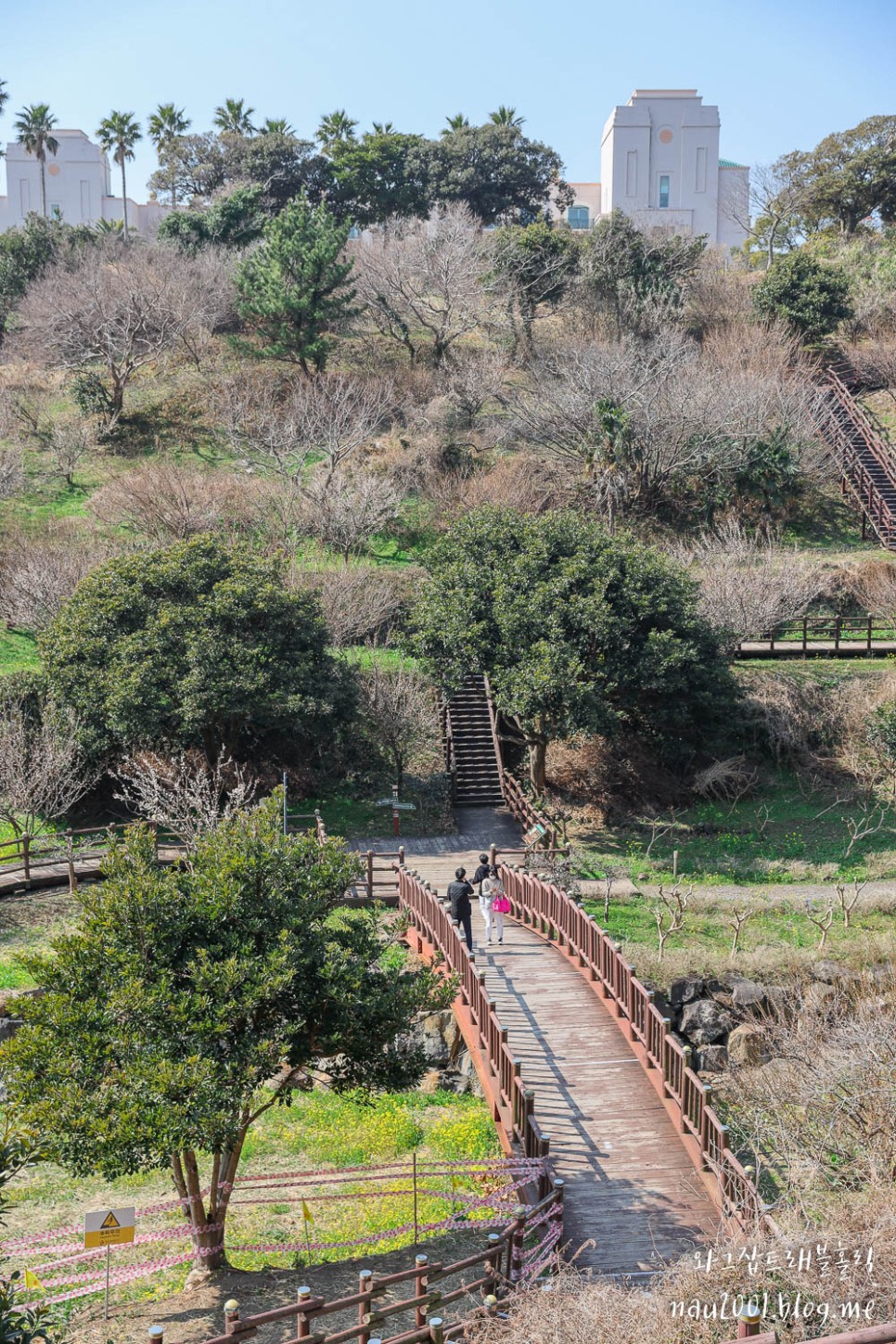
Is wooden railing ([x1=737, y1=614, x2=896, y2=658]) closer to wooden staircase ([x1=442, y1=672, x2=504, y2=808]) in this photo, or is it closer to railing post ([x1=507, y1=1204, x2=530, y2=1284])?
wooden staircase ([x1=442, y1=672, x2=504, y2=808])

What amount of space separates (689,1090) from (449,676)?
12729 millimetres

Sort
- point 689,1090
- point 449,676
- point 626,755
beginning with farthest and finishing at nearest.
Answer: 1. point 626,755
2. point 449,676
3. point 689,1090

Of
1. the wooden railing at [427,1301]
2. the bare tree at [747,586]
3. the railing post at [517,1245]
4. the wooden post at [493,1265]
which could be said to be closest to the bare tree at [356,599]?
the bare tree at [747,586]

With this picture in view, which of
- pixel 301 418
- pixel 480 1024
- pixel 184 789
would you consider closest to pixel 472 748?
pixel 184 789

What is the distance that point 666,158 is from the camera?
62844mm

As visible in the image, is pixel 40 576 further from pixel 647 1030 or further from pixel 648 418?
pixel 647 1030

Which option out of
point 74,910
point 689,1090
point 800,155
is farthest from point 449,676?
point 800,155

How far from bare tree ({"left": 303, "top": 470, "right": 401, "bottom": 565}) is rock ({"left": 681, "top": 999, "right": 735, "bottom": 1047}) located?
17.9 metres

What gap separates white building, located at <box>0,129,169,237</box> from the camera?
65.7 metres

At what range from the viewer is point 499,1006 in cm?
1498

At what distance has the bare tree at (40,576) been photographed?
27094 millimetres

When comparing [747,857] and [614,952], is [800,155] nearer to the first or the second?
[747,857]

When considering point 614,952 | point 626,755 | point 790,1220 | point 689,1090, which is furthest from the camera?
point 626,755

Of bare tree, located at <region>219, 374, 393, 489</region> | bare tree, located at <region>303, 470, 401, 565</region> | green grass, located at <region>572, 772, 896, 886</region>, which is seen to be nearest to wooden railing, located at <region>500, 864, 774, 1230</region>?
green grass, located at <region>572, 772, 896, 886</region>
